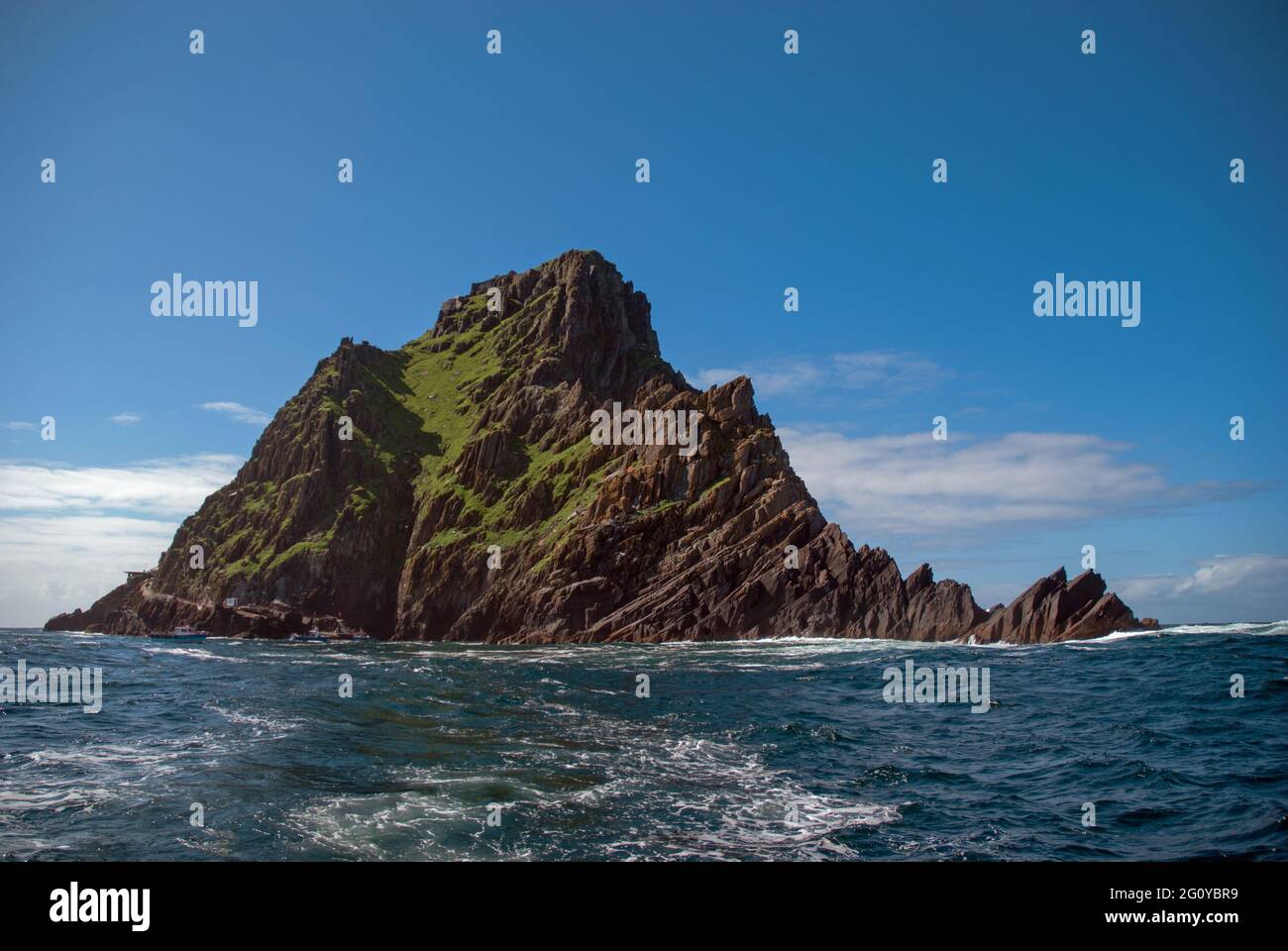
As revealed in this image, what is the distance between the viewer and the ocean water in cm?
1884

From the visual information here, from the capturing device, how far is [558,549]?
138 meters

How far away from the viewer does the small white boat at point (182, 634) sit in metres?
151

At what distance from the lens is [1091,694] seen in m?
41.9

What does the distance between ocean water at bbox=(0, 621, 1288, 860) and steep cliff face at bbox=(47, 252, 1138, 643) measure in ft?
183

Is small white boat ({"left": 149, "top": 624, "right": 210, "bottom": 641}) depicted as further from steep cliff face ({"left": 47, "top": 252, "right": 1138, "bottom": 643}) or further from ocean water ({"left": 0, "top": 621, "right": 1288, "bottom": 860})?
ocean water ({"left": 0, "top": 621, "right": 1288, "bottom": 860})

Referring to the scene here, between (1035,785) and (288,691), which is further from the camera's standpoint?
(288,691)

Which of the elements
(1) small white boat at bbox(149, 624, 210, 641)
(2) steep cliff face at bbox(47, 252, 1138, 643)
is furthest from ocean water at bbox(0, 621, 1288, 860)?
(1) small white boat at bbox(149, 624, 210, 641)

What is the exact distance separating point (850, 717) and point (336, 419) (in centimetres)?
18003

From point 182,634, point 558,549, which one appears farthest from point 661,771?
point 182,634

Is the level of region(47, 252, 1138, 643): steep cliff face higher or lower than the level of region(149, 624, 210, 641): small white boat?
higher

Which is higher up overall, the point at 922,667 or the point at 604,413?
the point at 604,413

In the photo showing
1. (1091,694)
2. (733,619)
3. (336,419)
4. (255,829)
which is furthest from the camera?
(336,419)
